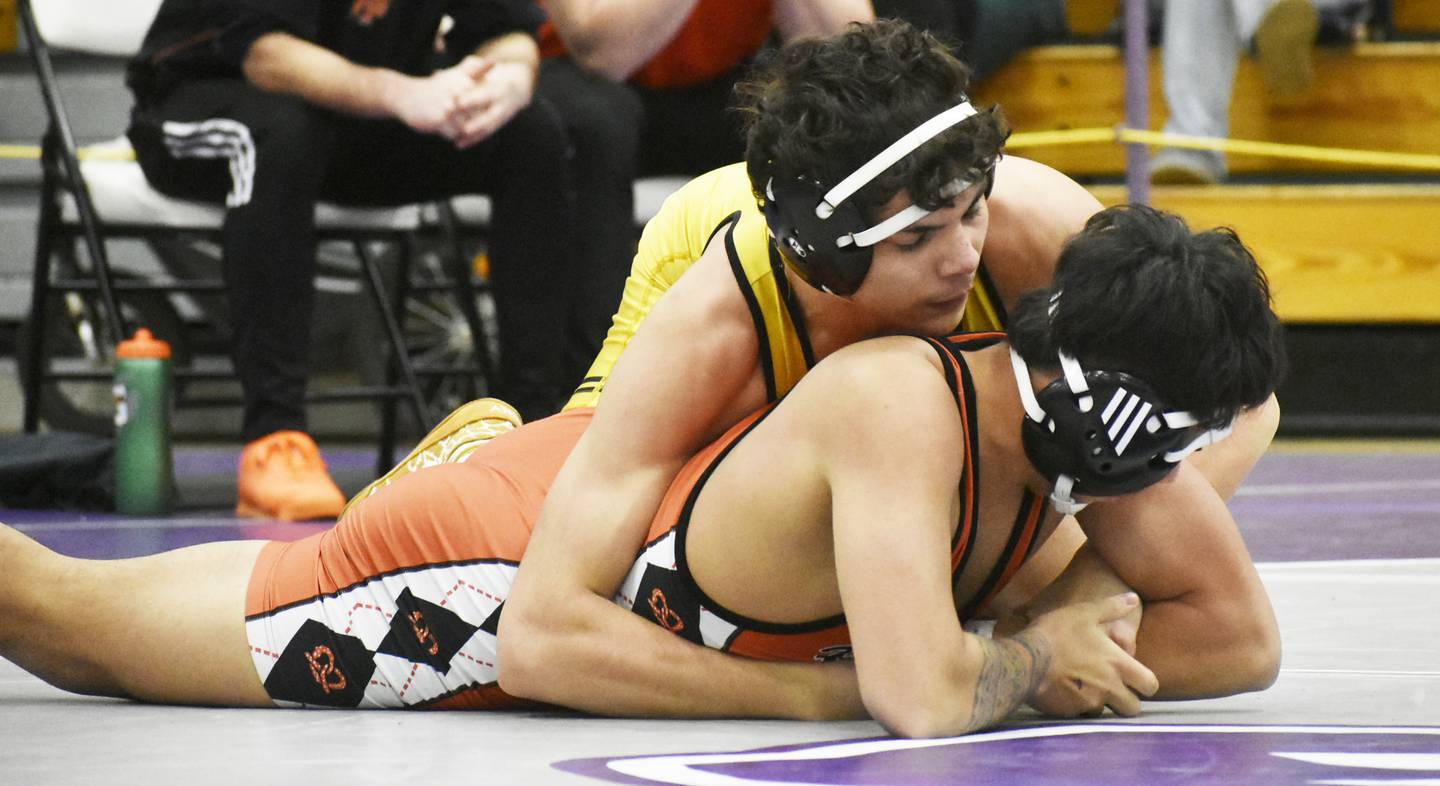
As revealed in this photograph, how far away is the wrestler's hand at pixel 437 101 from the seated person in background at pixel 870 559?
1.95m

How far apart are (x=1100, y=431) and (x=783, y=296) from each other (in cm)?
40

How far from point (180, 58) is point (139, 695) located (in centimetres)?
231

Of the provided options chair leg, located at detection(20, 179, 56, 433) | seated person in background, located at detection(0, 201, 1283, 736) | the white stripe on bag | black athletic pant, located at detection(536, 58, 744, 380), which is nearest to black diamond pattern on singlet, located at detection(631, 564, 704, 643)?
seated person in background, located at detection(0, 201, 1283, 736)

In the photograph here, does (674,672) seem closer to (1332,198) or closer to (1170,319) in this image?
(1170,319)

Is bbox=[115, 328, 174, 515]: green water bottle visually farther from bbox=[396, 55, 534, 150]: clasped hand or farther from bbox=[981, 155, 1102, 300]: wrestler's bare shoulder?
bbox=[981, 155, 1102, 300]: wrestler's bare shoulder

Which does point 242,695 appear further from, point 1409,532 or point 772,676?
point 1409,532

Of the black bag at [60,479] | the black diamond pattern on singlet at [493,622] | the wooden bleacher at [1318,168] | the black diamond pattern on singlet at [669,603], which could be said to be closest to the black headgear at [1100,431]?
the black diamond pattern on singlet at [669,603]

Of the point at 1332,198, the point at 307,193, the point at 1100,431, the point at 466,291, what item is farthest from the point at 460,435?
the point at 1332,198

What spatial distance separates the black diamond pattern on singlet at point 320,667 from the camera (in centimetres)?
223

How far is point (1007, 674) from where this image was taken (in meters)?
1.92

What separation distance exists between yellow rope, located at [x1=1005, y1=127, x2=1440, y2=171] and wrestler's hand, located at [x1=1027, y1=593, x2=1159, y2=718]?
3.56 metres

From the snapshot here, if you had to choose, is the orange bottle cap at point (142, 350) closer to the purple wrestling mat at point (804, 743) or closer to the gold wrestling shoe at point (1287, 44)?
the purple wrestling mat at point (804, 743)

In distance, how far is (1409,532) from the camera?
3.72 meters

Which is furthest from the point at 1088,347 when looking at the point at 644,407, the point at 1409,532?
the point at 1409,532
